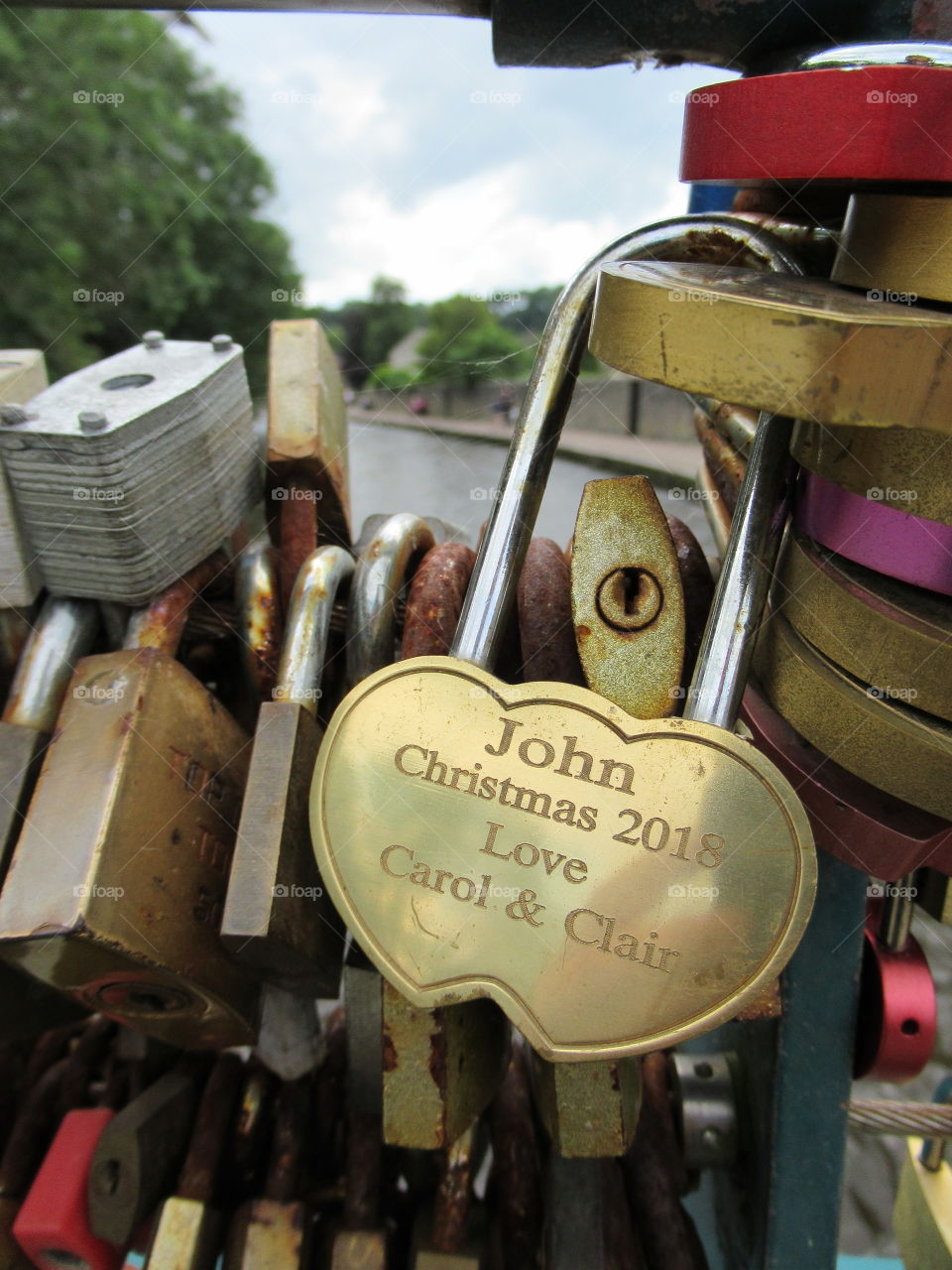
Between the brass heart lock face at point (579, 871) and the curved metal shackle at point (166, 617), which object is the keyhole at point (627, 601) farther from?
the curved metal shackle at point (166, 617)

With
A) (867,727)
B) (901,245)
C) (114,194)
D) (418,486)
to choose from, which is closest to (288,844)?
(867,727)

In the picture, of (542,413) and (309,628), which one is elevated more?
(542,413)

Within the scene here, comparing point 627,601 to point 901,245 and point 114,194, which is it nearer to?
point 901,245

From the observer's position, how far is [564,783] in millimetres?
446

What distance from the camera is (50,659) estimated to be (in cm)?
61

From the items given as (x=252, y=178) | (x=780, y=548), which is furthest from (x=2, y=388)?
(x=252, y=178)

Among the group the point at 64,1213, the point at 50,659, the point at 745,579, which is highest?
the point at 745,579

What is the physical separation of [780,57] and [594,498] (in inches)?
11.6

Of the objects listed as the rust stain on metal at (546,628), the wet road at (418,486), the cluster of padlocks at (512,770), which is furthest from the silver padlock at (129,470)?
the wet road at (418,486)

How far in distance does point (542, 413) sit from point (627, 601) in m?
0.12

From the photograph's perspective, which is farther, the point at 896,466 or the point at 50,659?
the point at 50,659

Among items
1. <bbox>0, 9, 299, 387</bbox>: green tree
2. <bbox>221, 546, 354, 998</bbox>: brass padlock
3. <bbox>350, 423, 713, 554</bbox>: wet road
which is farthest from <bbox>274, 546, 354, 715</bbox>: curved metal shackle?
<bbox>0, 9, 299, 387</bbox>: green tree

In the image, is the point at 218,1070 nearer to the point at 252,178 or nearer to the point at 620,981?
the point at 620,981

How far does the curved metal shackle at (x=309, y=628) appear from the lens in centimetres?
58
